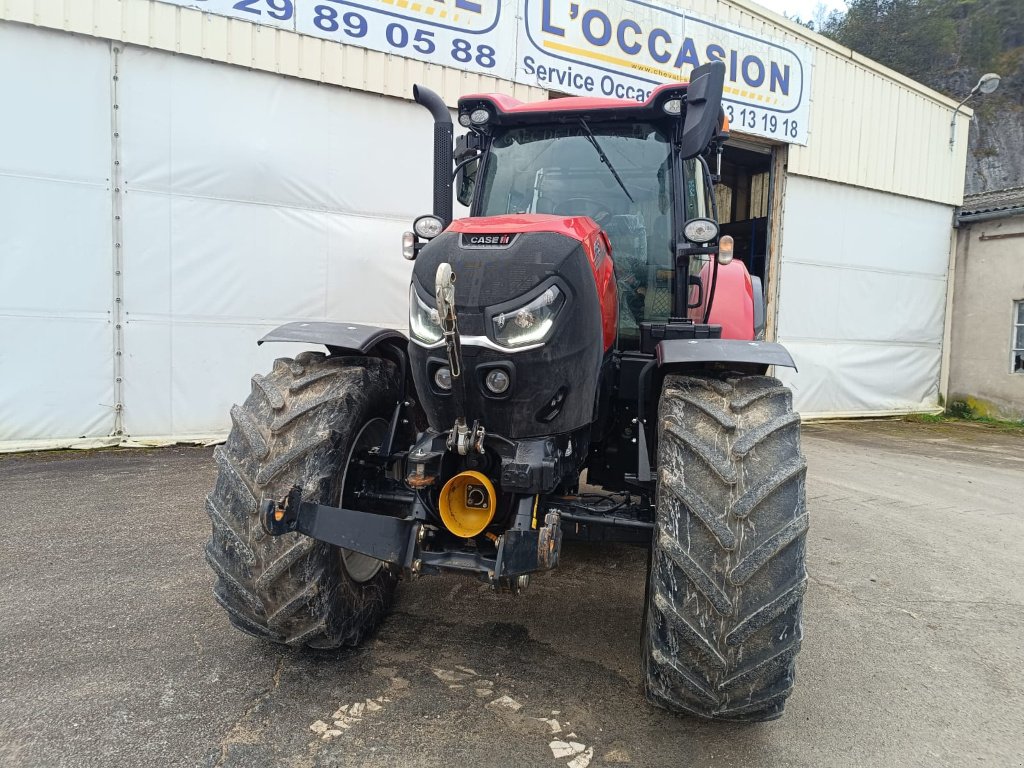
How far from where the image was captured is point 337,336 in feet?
9.89

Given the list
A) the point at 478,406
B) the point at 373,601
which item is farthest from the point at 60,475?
the point at 478,406

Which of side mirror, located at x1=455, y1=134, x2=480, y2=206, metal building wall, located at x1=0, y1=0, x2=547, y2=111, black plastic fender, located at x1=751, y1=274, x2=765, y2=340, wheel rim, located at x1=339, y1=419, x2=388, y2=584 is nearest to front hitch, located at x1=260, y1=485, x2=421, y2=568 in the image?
wheel rim, located at x1=339, y1=419, x2=388, y2=584

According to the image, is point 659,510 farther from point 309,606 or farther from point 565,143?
point 565,143

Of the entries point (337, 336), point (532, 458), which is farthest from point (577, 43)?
point (532, 458)

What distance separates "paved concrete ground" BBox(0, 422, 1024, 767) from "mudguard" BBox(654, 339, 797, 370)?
1305 mm

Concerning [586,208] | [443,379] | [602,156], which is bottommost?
[443,379]

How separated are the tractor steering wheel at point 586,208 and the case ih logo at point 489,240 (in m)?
1.01

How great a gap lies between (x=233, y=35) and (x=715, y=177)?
5814 mm

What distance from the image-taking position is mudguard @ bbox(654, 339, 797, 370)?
8.32 ft

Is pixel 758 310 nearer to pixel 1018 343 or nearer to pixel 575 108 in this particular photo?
pixel 575 108

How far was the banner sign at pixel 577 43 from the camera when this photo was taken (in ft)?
24.6

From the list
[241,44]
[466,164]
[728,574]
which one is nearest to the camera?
[728,574]

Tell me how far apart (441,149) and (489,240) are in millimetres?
1318

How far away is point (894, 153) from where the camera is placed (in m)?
11.6
